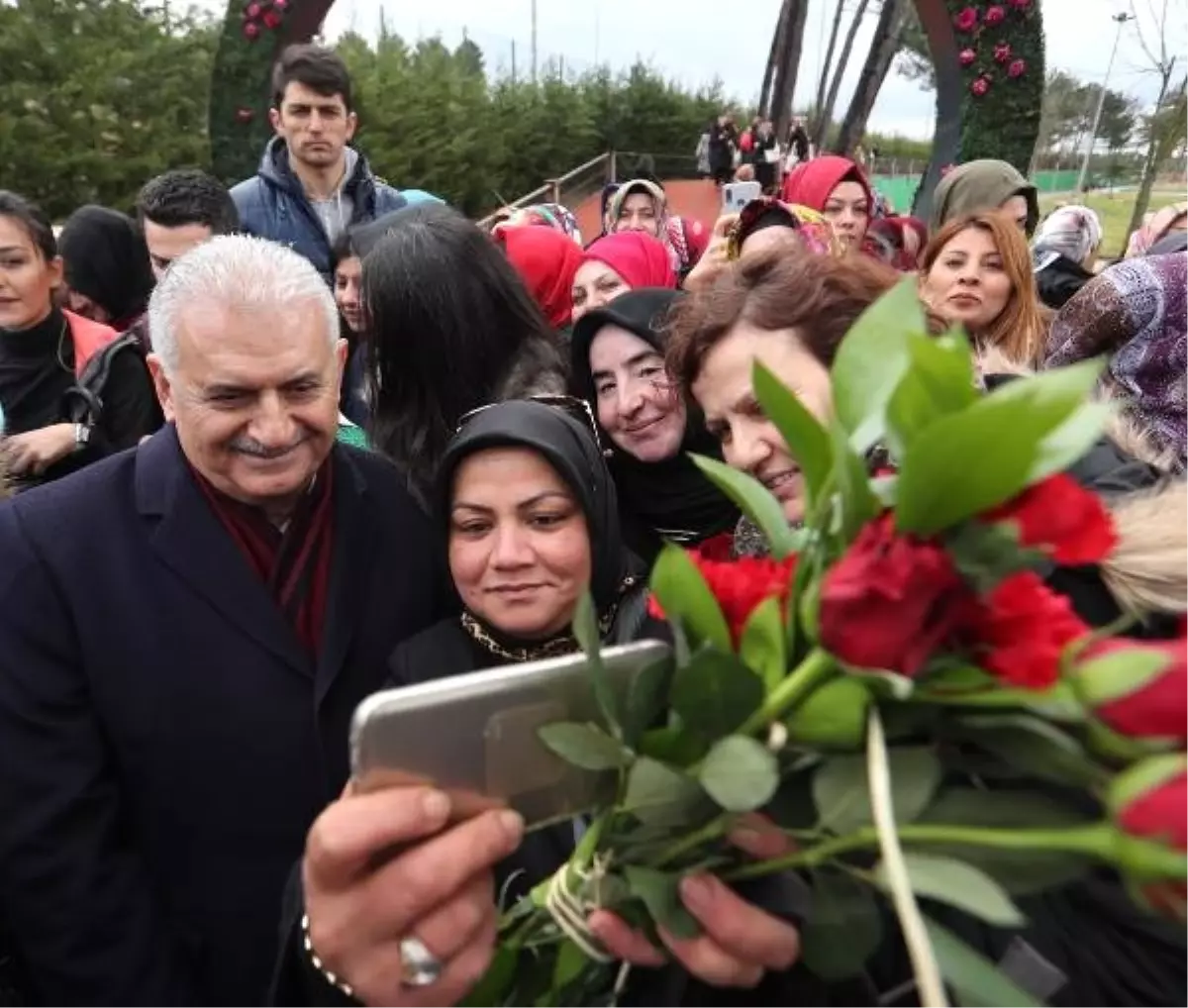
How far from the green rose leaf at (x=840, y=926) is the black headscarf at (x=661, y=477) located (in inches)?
58.9

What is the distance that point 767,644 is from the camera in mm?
686

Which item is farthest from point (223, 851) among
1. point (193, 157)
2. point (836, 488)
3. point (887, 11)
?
point (887, 11)

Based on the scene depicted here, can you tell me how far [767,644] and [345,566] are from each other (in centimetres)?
98

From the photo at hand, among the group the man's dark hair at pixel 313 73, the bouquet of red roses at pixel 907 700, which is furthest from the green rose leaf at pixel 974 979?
the man's dark hair at pixel 313 73

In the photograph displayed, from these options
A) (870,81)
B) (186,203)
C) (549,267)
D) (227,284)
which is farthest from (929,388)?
(870,81)

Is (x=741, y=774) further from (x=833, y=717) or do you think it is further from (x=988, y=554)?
(x=988, y=554)

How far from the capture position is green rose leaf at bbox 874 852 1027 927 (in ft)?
1.78

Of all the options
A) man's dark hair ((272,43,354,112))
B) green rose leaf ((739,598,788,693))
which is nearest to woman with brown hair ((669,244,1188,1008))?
green rose leaf ((739,598,788,693))

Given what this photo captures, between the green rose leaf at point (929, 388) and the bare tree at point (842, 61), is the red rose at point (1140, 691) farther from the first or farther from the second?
the bare tree at point (842, 61)

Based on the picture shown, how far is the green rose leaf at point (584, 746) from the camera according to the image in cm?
69

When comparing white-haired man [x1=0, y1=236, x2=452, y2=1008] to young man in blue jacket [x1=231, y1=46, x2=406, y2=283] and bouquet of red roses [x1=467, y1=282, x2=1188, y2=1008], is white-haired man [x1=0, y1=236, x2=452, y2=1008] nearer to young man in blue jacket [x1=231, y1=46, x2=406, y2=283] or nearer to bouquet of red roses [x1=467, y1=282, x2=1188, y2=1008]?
bouquet of red roses [x1=467, y1=282, x2=1188, y2=1008]

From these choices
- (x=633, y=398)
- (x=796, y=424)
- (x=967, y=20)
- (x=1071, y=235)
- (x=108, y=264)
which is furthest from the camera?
(x=967, y=20)

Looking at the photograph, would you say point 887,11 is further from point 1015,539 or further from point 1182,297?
point 1015,539

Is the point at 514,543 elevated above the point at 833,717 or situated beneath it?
situated beneath
